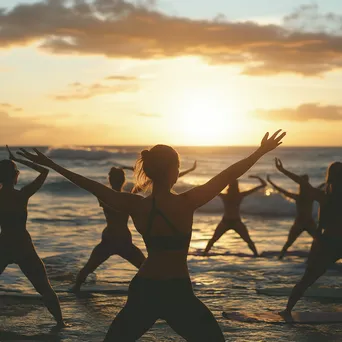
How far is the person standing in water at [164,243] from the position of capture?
4426mm

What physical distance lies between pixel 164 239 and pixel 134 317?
57 centimetres

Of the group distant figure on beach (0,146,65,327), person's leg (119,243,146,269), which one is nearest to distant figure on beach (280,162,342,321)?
person's leg (119,243,146,269)

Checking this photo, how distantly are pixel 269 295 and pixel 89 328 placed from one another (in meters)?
3.34

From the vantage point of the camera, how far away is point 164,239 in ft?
14.8

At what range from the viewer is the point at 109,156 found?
4119 inches

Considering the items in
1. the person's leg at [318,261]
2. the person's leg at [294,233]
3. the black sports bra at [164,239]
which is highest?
the black sports bra at [164,239]

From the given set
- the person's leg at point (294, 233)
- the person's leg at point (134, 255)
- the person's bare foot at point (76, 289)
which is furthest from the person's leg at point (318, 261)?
the person's leg at point (294, 233)

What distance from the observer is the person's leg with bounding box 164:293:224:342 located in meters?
4.42

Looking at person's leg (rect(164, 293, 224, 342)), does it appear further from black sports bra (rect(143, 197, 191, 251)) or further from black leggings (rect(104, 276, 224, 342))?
black sports bra (rect(143, 197, 191, 251))

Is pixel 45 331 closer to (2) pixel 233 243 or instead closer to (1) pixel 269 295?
(1) pixel 269 295

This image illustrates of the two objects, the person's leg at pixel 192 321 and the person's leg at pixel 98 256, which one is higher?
the person's leg at pixel 192 321

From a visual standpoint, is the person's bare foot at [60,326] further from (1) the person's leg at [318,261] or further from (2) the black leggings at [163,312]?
(2) the black leggings at [163,312]

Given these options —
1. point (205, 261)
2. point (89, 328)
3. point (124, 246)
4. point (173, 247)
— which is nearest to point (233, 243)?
point (205, 261)

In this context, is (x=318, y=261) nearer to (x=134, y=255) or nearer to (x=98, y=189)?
(x=134, y=255)
